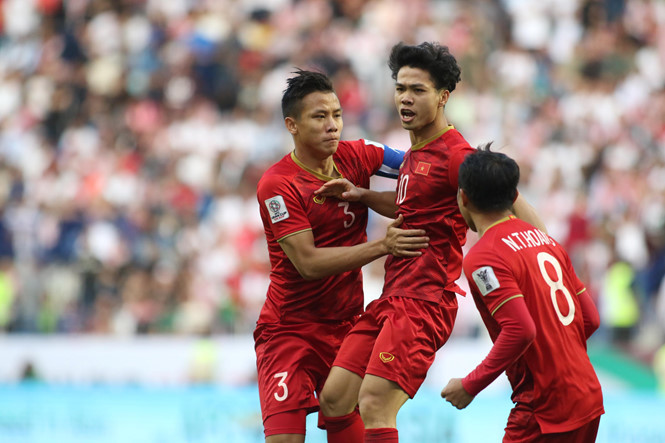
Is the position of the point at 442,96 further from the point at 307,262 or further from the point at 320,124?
the point at 307,262

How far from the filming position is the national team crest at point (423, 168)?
5.17 meters

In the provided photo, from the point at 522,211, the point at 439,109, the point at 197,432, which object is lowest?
the point at 197,432

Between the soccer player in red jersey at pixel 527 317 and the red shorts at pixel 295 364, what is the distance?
1.41 metres

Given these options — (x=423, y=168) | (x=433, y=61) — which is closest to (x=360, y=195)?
(x=423, y=168)

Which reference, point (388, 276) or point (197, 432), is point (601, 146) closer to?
point (197, 432)

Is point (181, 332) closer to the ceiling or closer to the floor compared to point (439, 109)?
closer to the floor

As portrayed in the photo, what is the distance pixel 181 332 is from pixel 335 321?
20.1 ft

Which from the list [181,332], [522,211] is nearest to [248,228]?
[181,332]

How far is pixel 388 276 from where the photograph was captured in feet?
17.6

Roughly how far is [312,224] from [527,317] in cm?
177

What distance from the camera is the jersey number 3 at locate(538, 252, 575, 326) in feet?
14.2

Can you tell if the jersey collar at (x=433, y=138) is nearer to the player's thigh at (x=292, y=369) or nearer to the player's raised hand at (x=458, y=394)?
the player's thigh at (x=292, y=369)

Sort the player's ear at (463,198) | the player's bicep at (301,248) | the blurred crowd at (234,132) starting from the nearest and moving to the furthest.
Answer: the player's ear at (463,198)
the player's bicep at (301,248)
the blurred crowd at (234,132)

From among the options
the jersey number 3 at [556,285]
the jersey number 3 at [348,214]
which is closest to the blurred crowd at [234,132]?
the jersey number 3 at [348,214]
